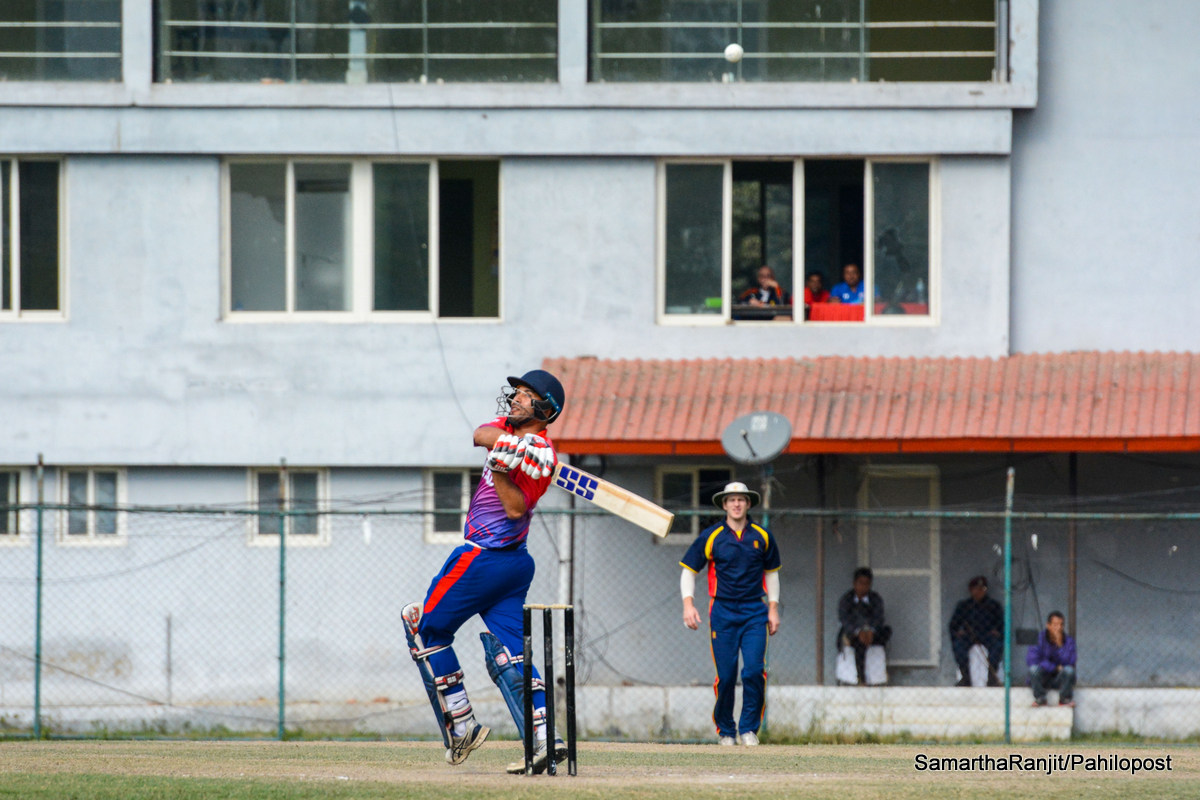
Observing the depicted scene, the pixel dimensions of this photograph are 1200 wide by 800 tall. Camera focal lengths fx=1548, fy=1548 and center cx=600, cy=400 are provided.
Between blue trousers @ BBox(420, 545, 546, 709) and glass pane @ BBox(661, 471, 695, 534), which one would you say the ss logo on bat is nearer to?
blue trousers @ BBox(420, 545, 546, 709)

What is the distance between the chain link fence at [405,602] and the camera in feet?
52.5

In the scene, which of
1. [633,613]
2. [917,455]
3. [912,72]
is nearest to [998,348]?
[917,455]

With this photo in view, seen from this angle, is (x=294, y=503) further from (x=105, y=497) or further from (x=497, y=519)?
(x=497, y=519)

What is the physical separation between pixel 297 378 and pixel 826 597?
6066 millimetres

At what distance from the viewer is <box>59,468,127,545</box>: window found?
54.3 feet

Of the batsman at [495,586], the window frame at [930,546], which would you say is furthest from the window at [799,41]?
the batsman at [495,586]

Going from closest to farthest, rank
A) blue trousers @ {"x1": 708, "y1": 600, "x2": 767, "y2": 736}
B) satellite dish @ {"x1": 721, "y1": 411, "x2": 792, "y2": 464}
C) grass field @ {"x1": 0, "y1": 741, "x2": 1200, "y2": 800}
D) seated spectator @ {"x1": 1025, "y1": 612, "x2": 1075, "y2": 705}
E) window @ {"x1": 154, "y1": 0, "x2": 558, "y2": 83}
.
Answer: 1. grass field @ {"x1": 0, "y1": 741, "x2": 1200, "y2": 800}
2. blue trousers @ {"x1": 708, "y1": 600, "x2": 767, "y2": 736}
3. satellite dish @ {"x1": 721, "y1": 411, "x2": 792, "y2": 464}
4. seated spectator @ {"x1": 1025, "y1": 612, "x2": 1075, "y2": 705}
5. window @ {"x1": 154, "y1": 0, "x2": 558, "y2": 83}

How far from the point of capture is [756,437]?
13797 mm

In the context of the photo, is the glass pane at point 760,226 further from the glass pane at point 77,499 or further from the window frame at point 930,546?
the glass pane at point 77,499

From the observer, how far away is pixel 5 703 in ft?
52.6

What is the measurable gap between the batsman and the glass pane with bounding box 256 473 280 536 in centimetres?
918

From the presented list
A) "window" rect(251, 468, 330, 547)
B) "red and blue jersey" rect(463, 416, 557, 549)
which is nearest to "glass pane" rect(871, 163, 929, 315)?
"window" rect(251, 468, 330, 547)

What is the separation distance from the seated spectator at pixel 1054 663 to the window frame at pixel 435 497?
5.97 metres

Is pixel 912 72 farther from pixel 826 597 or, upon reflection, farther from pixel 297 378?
pixel 297 378
